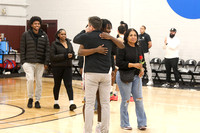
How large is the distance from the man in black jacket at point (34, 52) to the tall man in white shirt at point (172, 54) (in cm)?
619

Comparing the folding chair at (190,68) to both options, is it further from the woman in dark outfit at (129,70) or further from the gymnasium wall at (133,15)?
the woman in dark outfit at (129,70)

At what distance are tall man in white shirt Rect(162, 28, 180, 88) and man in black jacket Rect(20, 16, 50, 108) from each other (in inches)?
244

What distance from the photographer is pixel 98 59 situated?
16.9 ft

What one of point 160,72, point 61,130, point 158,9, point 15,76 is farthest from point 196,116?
point 15,76

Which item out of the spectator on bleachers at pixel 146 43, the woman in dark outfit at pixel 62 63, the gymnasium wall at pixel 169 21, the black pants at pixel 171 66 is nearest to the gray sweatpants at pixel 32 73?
the woman in dark outfit at pixel 62 63

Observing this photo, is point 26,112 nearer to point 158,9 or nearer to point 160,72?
point 160,72

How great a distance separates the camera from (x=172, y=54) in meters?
13.3

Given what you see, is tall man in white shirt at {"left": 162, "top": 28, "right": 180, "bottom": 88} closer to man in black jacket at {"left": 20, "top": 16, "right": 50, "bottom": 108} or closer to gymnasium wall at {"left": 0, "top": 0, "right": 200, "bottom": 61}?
gymnasium wall at {"left": 0, "top": 0, "right": 200, "bottom": 61}

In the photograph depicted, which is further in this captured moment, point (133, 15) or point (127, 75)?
point (133, 15)

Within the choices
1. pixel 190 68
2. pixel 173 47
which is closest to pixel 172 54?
pixel 173 47

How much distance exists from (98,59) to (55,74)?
9.96ft

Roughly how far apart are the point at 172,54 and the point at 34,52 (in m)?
6.61

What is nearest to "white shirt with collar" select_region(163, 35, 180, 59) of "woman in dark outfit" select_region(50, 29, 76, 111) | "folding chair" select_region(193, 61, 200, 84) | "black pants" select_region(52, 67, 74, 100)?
"folding chair" select_region(193, 61, 200, 84)

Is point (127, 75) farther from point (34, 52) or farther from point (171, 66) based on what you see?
point (171, 66)
